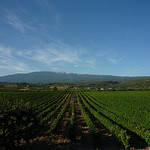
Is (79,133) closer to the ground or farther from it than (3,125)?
closer to the ground

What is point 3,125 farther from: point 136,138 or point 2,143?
point 136,138

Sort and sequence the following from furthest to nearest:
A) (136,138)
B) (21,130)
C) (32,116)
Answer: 1. (136,138)
2. (32,116)
3. (21,130)

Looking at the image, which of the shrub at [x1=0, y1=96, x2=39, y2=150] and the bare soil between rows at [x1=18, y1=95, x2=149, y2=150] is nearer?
the shrub at [x1=0, y1=96, x2=39, y2=150]

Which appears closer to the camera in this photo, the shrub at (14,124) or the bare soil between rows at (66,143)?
the shrub at (14,124)

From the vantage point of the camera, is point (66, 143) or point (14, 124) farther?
point (66, 143)

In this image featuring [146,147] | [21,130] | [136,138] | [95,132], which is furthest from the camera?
[136,138]

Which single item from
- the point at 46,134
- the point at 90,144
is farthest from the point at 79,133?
the point at 46,134

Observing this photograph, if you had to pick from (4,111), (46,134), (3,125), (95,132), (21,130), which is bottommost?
(46,134)

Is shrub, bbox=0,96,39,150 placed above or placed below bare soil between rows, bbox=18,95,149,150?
above

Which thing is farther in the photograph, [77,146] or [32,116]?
[77,146]

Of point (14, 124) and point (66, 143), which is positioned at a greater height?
point (14, 124)

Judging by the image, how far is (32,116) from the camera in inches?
403

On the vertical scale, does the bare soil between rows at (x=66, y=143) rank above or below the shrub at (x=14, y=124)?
below

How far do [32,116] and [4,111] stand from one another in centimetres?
266
